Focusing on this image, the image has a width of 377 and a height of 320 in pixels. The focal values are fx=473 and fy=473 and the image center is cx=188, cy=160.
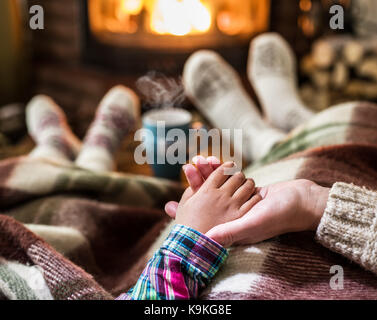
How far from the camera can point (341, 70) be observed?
1.53 meters

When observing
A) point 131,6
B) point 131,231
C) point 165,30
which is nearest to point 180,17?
point 165,30

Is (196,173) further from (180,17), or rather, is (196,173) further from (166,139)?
(180,17)

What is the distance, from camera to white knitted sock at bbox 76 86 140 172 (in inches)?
36.6

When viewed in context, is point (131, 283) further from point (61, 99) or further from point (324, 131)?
point (61, 99)

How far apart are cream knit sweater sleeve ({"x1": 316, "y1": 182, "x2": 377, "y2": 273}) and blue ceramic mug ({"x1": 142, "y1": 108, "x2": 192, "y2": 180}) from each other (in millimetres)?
402

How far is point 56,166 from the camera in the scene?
733 millimetres

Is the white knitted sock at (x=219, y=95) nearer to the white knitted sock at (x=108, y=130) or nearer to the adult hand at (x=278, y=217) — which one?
the white knitted sock at (x=108, y=130)

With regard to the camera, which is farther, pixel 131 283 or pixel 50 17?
pixel 50 17

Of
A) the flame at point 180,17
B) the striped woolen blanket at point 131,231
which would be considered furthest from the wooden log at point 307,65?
the striped woolen blanket at point 131,231

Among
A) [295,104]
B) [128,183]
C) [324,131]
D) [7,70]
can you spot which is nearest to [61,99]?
[7,70]

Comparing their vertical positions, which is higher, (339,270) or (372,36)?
(372,36)

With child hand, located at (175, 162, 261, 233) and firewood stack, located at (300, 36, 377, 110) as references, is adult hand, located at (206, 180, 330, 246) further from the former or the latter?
firewood stack, located at (300, 36, 377, 110)

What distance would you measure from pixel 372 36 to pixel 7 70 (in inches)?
48.7
